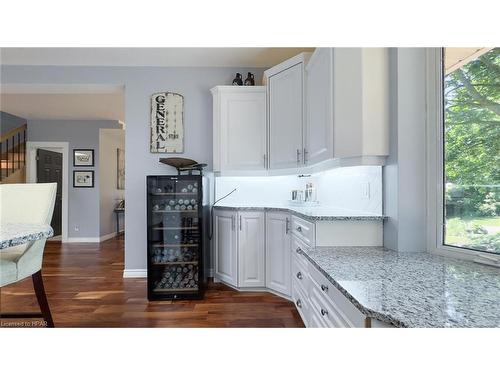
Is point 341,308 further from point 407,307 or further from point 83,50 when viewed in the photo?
point 83,50

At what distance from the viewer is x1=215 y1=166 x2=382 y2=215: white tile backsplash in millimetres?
2004

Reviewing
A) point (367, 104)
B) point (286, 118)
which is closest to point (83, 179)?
point (286, 118)

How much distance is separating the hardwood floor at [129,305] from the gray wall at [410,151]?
123cm

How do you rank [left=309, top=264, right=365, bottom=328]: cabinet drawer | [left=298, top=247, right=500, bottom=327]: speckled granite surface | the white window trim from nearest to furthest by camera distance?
[left=298, top=247, right=500, bottom=327]: speckled granite surface, [left=309, top=264, right=365, bottom=328]: cabinet drawer, the white window trim

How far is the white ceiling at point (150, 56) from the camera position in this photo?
10.9 feet

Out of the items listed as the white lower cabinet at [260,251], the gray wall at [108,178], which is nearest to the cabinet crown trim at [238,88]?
the white lower cabinet at [260,251]

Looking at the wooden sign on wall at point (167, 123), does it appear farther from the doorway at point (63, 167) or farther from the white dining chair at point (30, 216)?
the doorway at point (63, 167)

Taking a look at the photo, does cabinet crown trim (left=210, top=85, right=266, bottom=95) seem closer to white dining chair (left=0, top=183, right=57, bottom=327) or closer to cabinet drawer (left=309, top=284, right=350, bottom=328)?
white dining chair (left=0, top=183, right=57, bottom=327)

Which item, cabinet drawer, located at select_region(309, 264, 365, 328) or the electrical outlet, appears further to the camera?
the electrical outlet

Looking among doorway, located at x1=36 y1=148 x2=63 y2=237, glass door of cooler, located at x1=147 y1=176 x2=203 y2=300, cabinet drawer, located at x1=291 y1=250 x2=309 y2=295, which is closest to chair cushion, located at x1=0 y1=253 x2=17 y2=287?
glass door of cooler, located at x1=147 y1=176 x2=203 y2=300

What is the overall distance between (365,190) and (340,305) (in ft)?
3.91

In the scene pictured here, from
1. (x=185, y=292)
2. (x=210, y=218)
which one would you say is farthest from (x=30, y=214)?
(x=210, y=218)

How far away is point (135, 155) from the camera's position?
12.2 ft

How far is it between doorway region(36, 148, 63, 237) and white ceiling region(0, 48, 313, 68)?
321cm
